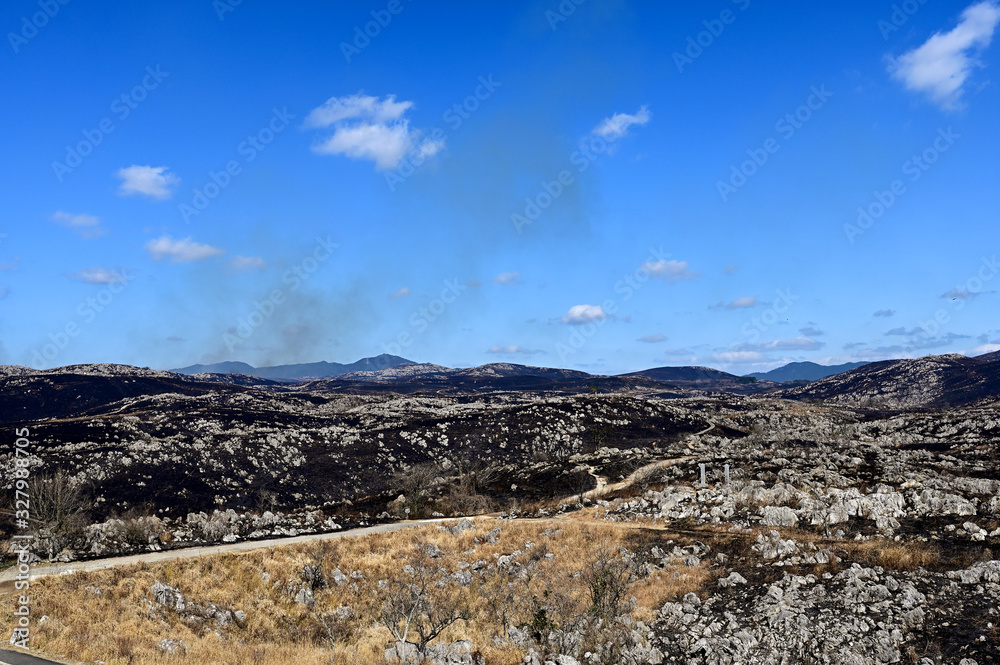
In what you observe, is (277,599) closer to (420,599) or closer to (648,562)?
(420,599)

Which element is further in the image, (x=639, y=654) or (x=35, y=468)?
(x=35, y=468)

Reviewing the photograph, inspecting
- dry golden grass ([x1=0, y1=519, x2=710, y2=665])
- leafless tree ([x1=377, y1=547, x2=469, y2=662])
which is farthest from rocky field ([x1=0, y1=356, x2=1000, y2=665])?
leafless tree ([x1=377, y1=547, x2=469, y2=662])

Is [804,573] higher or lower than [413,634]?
higher

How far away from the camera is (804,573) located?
30.4 meters

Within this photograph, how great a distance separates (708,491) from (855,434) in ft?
342

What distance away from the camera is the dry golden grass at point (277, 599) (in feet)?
84.6

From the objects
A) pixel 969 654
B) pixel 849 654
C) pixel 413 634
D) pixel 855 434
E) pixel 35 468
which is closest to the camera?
pixel 969 654

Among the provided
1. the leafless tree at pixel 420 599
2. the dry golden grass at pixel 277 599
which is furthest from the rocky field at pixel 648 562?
the leafless tree at pixel 420 599

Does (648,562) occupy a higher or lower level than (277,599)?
higher

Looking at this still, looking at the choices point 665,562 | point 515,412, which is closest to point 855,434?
point 515,412

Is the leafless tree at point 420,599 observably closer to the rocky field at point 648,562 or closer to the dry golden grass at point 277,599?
the rocky field at point 648,562

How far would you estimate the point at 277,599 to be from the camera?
1421 inches

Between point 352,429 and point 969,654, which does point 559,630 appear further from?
point 352,429

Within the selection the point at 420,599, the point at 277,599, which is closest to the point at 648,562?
the point at 420,599
